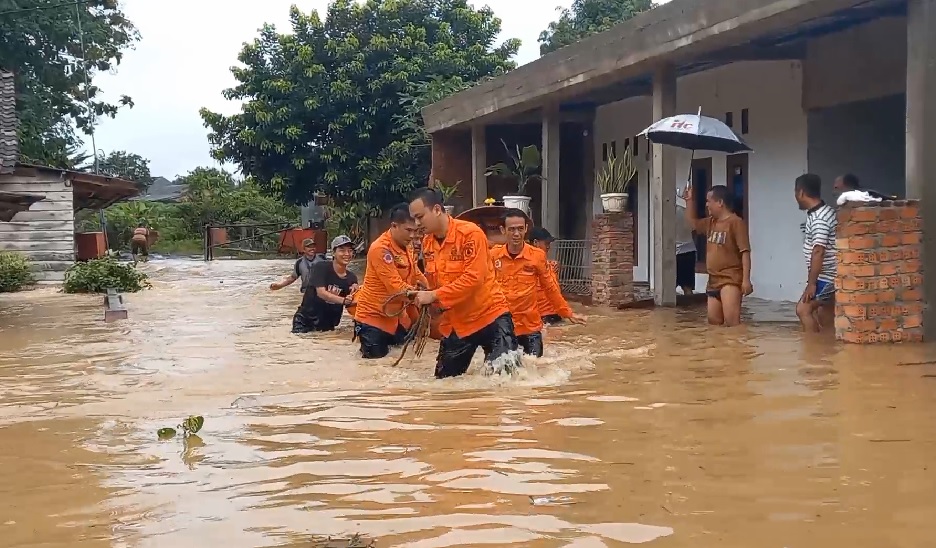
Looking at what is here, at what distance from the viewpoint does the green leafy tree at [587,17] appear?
95.5 ft

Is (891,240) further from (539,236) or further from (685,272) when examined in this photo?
(685,272)

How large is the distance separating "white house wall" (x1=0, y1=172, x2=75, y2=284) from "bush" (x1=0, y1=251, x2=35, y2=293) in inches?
42.0

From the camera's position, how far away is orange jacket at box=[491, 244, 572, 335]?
7699mm

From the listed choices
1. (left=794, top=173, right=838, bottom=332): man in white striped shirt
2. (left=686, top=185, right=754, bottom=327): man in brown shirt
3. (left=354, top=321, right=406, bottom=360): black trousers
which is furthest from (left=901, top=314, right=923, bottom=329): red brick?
(left=354, top=321, right=406, bottom=360): black trousers

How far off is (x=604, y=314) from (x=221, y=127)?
1712 cm

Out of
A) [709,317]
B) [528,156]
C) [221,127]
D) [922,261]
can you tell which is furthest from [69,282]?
[922,261]

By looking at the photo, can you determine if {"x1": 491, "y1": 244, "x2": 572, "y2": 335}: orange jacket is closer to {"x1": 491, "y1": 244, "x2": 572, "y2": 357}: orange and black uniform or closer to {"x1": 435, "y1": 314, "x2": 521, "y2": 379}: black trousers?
{"x1": 491, "y1": 244, "x2": 572, "y2": 357}: orange and black uniform

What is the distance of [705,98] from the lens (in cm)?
1367

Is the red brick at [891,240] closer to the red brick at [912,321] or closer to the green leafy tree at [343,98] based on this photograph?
the red brick at [912,321]

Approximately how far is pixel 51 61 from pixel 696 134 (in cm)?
2425

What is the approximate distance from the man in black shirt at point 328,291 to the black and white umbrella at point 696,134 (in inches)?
136

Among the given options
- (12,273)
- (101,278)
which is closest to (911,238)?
(101,278)

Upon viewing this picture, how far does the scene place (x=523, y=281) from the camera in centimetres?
774

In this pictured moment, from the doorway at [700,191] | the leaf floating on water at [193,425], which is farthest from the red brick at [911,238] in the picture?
the doorway at [700,191]
